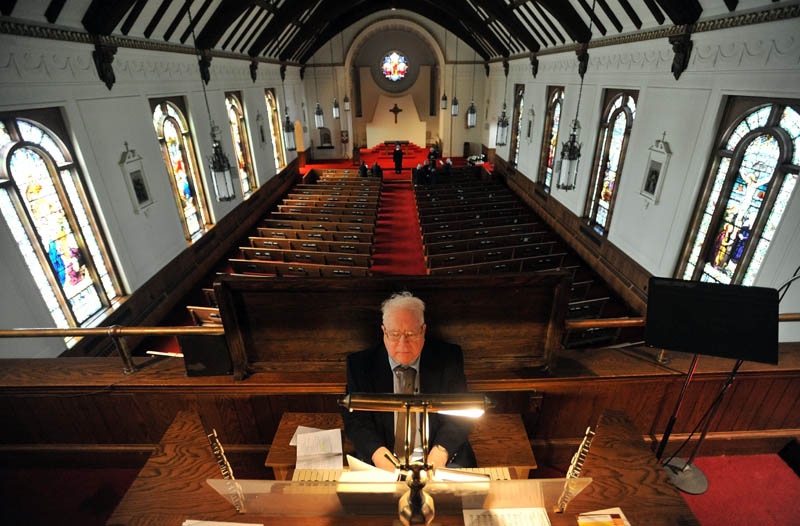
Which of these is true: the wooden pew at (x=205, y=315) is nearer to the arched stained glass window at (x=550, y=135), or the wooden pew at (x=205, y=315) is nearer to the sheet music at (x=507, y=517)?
the sheet music at (x=507, y=517)

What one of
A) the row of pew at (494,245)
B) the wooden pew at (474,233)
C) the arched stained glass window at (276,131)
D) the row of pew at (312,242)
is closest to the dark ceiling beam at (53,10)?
the row of pew at (312,242)

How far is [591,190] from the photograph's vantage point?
28.8 ft

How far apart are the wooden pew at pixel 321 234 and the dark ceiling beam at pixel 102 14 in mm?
3874

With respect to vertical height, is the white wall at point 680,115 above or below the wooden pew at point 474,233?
above

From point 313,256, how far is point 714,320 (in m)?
6.00

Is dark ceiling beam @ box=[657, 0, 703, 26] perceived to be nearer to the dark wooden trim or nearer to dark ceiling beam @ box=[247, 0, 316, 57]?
the dark wooden trim

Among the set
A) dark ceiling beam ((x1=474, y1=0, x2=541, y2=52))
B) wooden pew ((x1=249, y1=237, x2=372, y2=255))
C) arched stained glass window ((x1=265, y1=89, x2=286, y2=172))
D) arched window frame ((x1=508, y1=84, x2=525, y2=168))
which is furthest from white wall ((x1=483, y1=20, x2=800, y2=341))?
arched stained glass window ((x1=265, y1=89, x2=286, y2=172))

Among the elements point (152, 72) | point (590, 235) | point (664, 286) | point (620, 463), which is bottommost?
point (590, 235)

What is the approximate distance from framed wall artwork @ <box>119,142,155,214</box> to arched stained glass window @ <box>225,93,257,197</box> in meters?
4.30

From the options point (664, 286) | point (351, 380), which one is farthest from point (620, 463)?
point (351, 380)

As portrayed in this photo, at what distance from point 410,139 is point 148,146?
53.2 ft

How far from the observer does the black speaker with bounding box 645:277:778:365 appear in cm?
222

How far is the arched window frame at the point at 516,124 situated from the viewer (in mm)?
13945

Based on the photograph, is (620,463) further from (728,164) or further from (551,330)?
(728,164)
